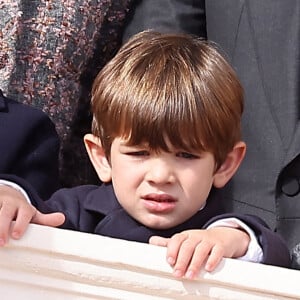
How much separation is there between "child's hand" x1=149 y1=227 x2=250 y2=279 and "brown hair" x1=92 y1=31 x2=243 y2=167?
Answer: 0.43 feet

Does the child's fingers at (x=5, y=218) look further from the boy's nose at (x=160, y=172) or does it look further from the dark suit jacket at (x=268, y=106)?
the dark suit jacket at (x=268, y=106)

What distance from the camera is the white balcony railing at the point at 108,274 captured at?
867 mm

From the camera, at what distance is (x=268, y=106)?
4.47ft

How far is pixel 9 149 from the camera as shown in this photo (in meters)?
1.34

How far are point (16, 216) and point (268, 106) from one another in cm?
50

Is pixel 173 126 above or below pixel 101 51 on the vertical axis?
above

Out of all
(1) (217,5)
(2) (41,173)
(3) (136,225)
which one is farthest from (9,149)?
(1) (217,5)

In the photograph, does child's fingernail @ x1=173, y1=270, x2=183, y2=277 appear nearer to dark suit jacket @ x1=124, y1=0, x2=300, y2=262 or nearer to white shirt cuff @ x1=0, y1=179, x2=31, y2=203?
white shirt cuff @ x1=0, y1=179, x2=31, y2=203

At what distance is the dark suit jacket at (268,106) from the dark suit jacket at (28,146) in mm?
255

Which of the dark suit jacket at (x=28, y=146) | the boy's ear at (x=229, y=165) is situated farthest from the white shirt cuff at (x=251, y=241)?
the dark suit jacket at (x=28, y=146)

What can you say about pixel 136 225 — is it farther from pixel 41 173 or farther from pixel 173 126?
pixel 41 173

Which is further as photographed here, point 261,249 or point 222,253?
point 261,249

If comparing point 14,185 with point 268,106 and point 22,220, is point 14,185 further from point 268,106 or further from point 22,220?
point 268,106

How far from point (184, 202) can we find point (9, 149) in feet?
1.05
